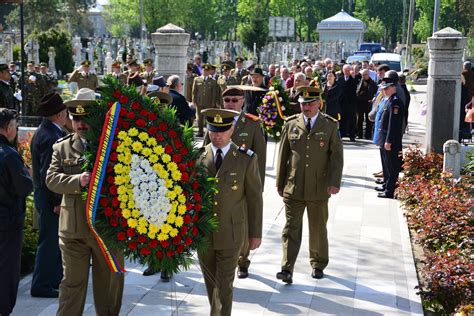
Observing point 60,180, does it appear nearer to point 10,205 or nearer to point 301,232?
point 10,205

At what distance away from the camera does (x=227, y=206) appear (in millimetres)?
6434

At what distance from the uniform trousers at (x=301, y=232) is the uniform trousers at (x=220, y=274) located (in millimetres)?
1851

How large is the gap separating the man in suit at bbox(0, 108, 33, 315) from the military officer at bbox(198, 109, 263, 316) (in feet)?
5.42

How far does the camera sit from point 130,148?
5.78m

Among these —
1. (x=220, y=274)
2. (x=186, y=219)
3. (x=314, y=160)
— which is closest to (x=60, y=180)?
(x=186, y=219)

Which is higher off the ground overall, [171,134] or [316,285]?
[171,134]

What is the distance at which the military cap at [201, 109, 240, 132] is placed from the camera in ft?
21.0

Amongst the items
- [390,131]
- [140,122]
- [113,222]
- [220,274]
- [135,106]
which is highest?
[135,106]

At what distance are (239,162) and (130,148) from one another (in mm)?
1074

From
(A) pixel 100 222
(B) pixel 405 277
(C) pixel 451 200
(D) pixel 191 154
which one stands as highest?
(D) pixel 191 154

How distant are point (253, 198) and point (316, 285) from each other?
2087 millimetres

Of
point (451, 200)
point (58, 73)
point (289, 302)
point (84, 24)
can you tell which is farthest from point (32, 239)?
point (84, 24)

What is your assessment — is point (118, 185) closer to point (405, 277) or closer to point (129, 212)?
point (129, 212)

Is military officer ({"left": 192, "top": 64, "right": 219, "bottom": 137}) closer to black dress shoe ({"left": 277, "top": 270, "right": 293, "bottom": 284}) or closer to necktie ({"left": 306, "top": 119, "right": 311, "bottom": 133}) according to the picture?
necktie ({"left": 306, "top": 119, "right": 311, "bottom": 133})
